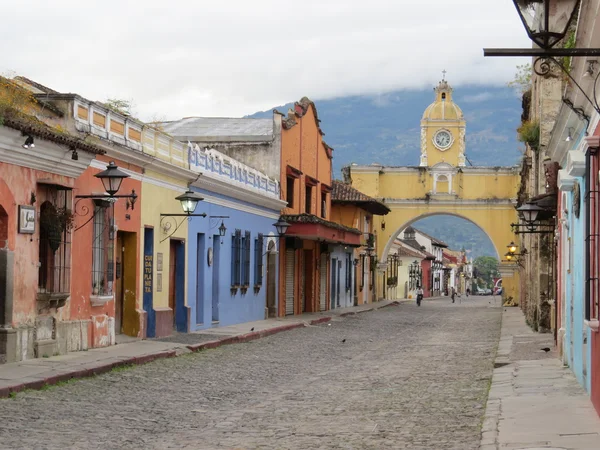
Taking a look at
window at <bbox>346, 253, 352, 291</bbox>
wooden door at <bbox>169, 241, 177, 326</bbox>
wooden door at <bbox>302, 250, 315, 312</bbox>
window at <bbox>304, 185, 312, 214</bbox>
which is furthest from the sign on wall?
window at <bbox>346, 253, 352, 291</bbox>

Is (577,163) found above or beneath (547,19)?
beneath

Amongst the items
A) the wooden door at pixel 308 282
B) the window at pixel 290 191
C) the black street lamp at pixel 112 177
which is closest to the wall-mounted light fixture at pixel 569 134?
the black street lamp at pixel 112 177

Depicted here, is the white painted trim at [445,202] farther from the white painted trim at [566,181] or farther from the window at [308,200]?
the white painted trim at [566,181]

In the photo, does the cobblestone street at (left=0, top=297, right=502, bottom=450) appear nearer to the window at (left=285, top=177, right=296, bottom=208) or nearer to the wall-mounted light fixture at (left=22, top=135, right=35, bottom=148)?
the wall-mounted light fixture at (left=22, top=135, right=35, bottom=148)

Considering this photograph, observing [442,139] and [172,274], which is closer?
[172,274]

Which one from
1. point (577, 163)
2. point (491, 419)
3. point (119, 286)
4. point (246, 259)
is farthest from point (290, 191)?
point (491, 419)

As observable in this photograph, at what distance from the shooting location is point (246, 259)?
26078 millimetres

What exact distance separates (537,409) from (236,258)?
1637 cm

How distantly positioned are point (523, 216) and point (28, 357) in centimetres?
935

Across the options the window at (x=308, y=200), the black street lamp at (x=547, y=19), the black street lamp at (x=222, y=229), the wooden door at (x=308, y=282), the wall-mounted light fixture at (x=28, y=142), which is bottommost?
the wooden door at (x=308, y=282)

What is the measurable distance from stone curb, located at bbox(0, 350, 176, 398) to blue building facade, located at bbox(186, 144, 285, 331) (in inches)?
238

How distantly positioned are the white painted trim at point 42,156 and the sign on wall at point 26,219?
52cm

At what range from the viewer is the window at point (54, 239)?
1384cm

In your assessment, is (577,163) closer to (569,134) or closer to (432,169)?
(569,134)
